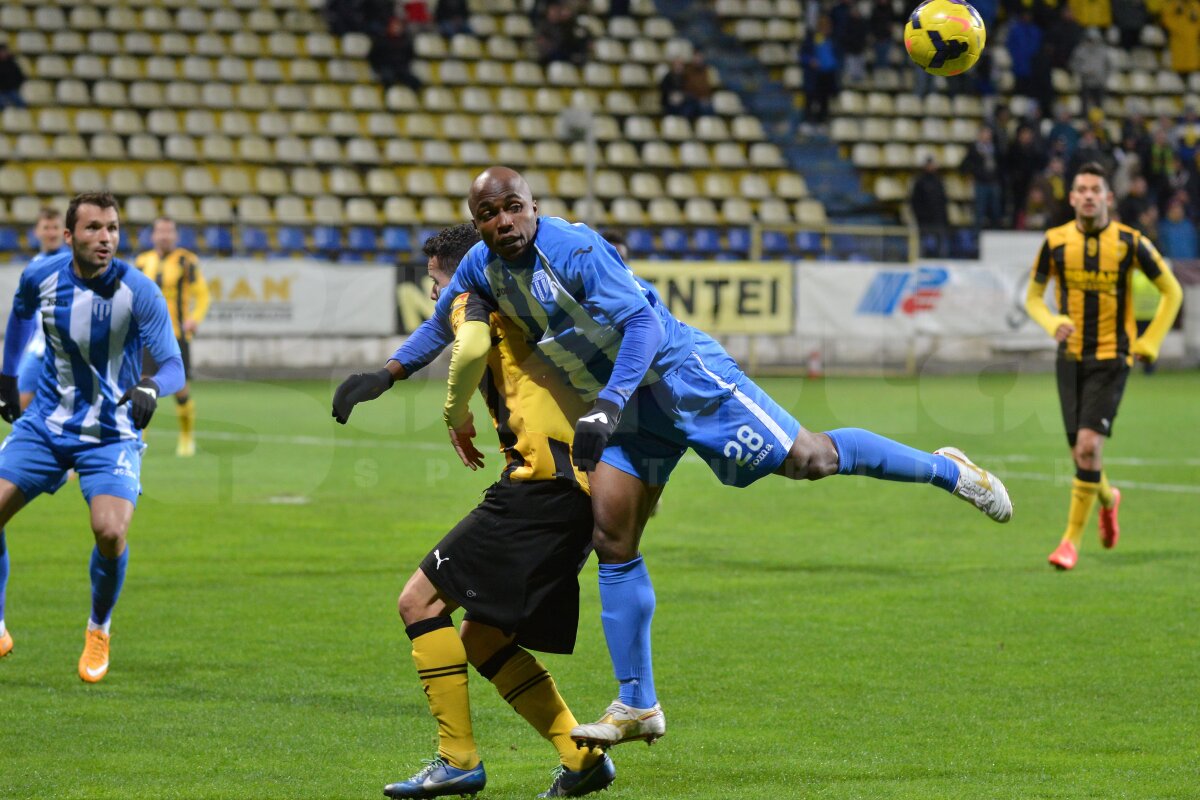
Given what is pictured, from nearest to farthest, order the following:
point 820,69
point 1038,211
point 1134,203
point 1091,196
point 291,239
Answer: point 1091,196
point 291,239
point 1134,203
point 1038,211
point 820,69

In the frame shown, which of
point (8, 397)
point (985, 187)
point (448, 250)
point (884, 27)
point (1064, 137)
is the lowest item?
point (8, 397)

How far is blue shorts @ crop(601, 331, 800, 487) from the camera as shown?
5.44 meters

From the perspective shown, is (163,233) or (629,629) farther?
(163,233)

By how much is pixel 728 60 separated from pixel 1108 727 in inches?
1012

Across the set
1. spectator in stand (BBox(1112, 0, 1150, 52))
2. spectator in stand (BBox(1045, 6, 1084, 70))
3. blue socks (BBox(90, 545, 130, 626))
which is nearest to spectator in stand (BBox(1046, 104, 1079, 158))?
spectator in stand (BBox(1045, 6, 1084, 70))

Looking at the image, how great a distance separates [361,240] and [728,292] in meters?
5.53

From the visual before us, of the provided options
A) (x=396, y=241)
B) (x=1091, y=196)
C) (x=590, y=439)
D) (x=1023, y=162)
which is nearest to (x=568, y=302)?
(x=590, y=439)

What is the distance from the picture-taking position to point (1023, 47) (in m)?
30.2

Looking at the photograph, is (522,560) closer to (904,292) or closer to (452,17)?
(904,292)

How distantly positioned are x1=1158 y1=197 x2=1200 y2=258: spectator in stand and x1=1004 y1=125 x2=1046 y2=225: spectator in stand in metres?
2.24

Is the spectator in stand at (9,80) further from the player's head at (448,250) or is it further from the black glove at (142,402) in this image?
the player's head at (448,250)

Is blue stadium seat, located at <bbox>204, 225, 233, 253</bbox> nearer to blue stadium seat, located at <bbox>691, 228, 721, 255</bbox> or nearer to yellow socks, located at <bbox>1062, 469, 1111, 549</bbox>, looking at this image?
blue stadium seat, located at <bbox>691, 228, 721, 255</bbox>

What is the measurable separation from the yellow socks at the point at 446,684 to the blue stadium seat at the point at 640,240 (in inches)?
816

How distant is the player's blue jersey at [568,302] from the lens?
5137 millimetres
